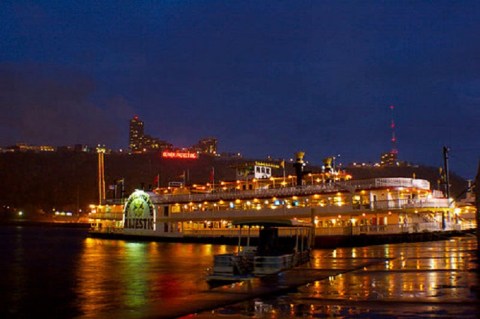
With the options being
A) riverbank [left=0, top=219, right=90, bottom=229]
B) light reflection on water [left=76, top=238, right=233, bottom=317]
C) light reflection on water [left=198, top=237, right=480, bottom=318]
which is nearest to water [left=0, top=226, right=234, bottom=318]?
light reflection on water [left=76, top=238, right=233, bottom=317]

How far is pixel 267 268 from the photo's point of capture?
2795 centimetres

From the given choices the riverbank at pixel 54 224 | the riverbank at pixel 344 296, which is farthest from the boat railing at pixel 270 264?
the riverbank at pixel 54 224

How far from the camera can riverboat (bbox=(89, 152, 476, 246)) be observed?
57875 mm

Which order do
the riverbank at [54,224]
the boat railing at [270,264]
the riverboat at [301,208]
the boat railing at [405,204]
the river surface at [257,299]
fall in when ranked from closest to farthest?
the river surface at [257,299], the boat railing at [270,264], the boat railing at [405,204], the riverboat at [301,208], the riverbank at [54,224]

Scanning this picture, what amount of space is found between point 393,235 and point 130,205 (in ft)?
138

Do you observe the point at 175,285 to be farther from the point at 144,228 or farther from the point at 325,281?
the point at 144,228

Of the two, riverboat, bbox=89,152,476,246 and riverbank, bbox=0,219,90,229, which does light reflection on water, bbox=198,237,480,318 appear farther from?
riverbank, bbox=0,219,90,229

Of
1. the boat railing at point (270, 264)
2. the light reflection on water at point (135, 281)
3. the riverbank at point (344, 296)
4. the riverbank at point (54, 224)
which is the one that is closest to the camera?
the riverbank at point (344, 296)

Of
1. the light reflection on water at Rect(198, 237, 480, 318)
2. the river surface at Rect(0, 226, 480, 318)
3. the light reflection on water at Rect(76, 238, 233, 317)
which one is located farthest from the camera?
the light reflection on water at Rect(76, 238, 233, 317)

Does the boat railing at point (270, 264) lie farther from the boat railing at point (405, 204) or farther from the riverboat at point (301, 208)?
the boat railing at point (405, 204)

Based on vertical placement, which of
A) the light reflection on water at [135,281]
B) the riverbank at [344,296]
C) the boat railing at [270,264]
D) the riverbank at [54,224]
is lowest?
the riverbank at [54,224]

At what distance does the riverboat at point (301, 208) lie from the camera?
57.9 meters

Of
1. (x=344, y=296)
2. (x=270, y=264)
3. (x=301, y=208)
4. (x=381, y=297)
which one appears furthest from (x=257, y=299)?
(x=301, y=208)

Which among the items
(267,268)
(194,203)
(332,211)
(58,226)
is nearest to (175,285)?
(267,268)
